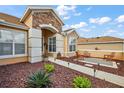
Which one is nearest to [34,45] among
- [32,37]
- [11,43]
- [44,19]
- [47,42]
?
[32,37]

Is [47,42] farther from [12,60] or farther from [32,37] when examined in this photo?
[12,60]

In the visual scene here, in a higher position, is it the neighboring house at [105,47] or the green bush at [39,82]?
the neighboring house at [105,47]

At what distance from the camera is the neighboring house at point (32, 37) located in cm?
1160

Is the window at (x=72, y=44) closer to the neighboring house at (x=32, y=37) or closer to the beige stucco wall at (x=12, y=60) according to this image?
the neighboring house at (x=32, y=37)

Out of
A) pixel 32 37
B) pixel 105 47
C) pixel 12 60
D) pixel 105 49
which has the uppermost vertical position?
pixel 32 37

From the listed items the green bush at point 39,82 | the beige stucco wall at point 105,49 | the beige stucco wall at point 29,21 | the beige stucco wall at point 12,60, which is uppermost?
the beige stucco wall at point 29,21


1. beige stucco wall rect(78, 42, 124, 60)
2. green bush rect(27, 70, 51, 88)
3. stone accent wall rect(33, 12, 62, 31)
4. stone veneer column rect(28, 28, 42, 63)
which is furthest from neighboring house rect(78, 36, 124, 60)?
green bush rect(27, 70, 51, 88)

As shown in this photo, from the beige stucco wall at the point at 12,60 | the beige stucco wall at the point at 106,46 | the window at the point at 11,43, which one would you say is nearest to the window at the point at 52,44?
the beige stucco wall at the point at 12,60

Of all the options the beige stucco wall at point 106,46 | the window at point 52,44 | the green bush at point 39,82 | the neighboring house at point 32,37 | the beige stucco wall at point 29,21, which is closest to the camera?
the green bush at point 39,82

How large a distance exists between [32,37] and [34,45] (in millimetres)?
770

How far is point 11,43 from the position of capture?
12.0 metres
